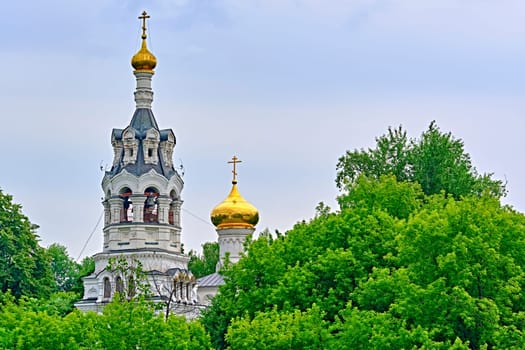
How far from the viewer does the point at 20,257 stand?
6550 centimetres

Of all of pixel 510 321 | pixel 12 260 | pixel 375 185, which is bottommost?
pixel 510 321

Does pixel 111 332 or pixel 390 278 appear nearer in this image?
pixel 390 278

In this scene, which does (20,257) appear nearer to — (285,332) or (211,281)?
(211,281)

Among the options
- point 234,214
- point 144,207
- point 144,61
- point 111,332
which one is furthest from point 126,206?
point 111,332

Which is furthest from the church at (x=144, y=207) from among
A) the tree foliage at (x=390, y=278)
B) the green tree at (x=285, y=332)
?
the green tree at (x=285, y=332)

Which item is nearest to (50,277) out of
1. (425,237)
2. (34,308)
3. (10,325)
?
(34,308)

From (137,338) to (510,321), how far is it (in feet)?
32.9

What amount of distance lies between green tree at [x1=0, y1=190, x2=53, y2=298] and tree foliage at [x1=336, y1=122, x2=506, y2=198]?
1535cm

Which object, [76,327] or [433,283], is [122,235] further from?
[433,283]

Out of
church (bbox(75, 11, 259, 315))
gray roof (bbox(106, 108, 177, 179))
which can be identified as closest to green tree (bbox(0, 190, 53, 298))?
church (bbox(75, 11, 259, 315))

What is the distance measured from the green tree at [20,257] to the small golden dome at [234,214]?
13.2 m

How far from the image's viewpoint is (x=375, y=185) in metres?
46.5

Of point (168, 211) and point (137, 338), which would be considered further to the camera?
point (168, 211)

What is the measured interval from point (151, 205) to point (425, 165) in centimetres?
1628
